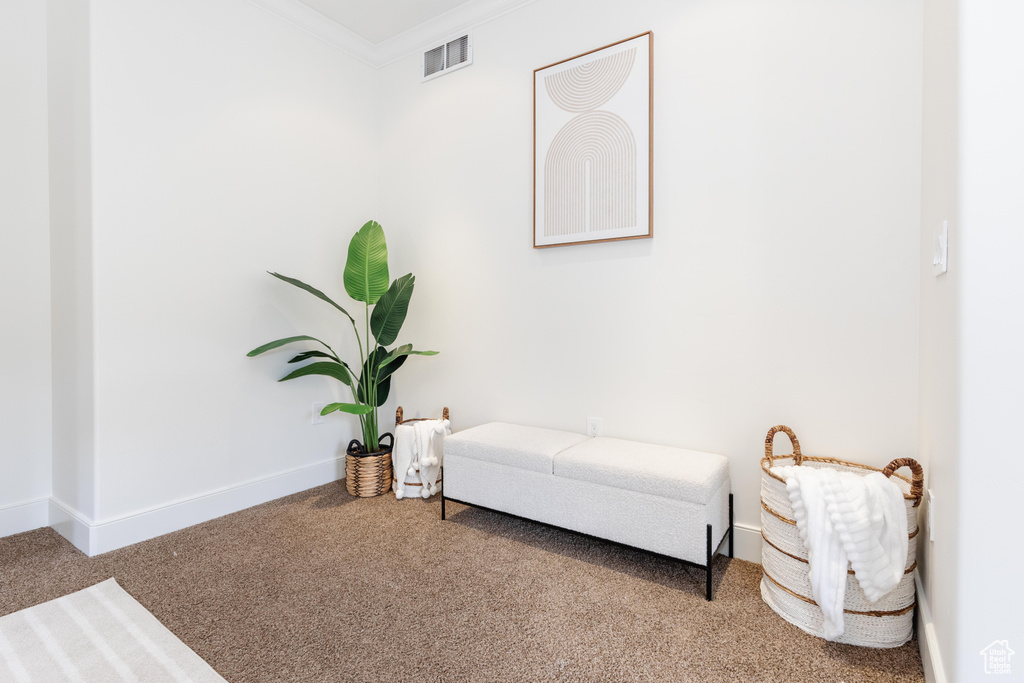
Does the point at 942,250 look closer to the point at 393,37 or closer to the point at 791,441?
the point at 791,441

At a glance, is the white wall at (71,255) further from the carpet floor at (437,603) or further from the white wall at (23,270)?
the carpet floor at (437,603)

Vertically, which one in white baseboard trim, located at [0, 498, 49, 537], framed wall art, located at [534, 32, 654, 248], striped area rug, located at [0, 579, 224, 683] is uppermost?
framed wall art, located at [534, 32, 654, 248]

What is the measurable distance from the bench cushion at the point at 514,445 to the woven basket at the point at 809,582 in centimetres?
87

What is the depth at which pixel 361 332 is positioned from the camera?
3.27 meters

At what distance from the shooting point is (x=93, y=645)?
1533 mm

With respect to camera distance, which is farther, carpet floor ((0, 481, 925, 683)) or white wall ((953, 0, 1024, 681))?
carpet floor ((0, 481, 925, 683))

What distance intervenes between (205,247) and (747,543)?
294cm

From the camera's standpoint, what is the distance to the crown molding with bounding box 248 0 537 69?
2.77 meters

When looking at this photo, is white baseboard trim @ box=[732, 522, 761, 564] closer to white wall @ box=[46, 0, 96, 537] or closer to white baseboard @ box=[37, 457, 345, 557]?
white baseboard @ box=[37, 457, 345, 557]

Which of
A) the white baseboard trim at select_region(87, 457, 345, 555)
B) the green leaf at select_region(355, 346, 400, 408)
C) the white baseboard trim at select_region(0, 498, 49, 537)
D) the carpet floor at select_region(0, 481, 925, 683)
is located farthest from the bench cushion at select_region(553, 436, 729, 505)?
the white baseboard trim at select_region(0, 498, 49, 537)

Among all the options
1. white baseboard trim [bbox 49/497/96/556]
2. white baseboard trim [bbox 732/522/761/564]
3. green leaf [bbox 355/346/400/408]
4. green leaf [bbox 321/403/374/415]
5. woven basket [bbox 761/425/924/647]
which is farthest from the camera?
green leaf [bbox 355/346/400/408]

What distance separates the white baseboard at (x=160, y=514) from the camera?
2186mm

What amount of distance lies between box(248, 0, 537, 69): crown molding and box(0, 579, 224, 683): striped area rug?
117 inches

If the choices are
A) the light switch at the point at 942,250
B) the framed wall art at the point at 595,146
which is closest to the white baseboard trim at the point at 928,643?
the light switch at the point at 942,250
